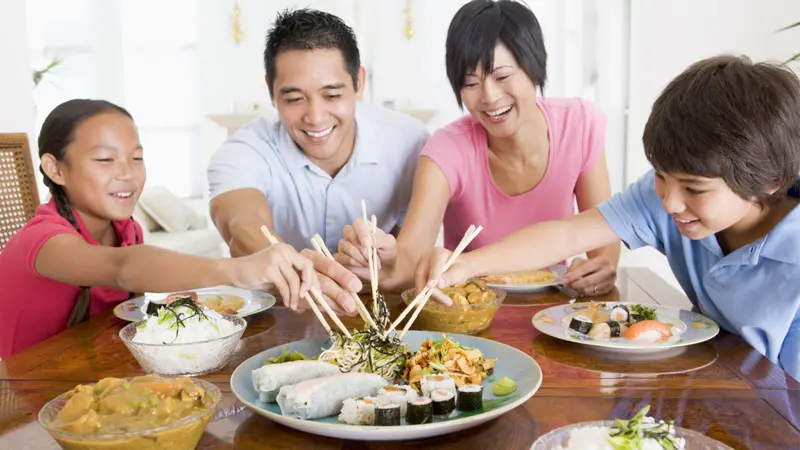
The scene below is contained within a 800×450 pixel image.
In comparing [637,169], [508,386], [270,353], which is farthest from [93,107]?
[637,169]

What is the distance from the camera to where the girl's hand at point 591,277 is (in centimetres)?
188

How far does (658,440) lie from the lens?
2.73ft

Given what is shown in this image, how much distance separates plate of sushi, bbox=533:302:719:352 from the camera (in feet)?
4.51

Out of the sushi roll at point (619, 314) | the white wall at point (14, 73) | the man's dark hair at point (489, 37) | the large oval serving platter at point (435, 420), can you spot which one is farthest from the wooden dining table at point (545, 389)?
the white wall at point (14, 73)

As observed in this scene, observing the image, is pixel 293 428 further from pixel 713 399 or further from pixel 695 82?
pixel 695 82

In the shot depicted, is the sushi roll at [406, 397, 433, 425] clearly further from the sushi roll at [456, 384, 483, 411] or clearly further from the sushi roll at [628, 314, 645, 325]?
the sushi roll at [628, 314, 645, 325]

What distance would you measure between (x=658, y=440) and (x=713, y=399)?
36cm

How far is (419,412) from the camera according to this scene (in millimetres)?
985

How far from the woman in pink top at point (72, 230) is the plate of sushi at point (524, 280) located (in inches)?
35.9

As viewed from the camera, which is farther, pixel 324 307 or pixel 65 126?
pixel 65 126

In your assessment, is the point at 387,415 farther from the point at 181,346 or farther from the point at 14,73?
the point at 14,73

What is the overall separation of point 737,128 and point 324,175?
1.46m

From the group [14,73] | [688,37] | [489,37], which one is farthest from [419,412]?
[688,37]

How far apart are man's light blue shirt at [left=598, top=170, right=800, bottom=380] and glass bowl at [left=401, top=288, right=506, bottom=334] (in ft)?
1.64
